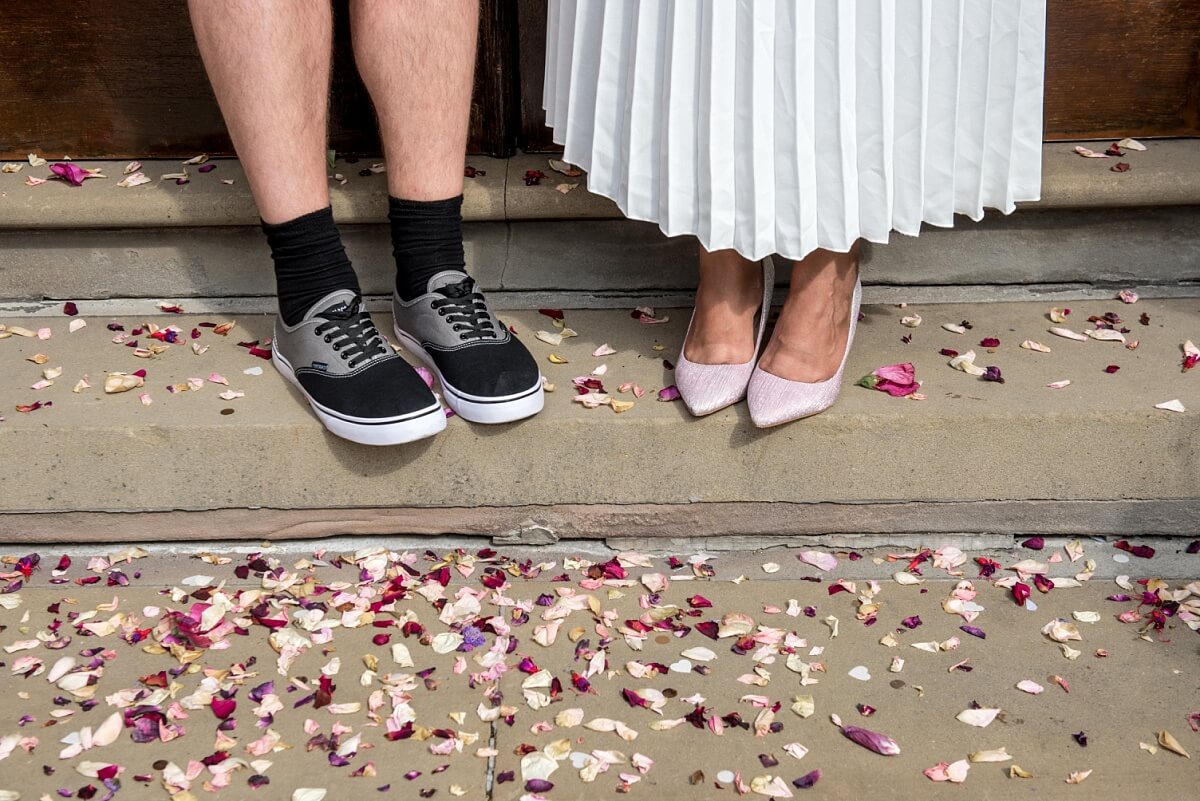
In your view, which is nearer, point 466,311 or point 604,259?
point 466,311

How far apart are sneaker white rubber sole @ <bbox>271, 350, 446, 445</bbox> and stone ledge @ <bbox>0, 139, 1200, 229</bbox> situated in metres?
0.52

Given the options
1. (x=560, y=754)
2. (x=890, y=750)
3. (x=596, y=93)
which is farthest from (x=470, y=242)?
(x=890, y=750)

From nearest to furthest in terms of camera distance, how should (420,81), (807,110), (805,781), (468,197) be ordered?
(805,781)
(807,110)
(420,81)
(468,197)

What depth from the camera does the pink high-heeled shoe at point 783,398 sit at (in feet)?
5.55

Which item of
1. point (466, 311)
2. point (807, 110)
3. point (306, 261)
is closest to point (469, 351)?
point (466, 311)

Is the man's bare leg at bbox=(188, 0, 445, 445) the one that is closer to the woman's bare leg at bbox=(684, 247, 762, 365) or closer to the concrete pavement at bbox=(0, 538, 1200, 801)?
the concrete pavement at bbox=(0, 538, 1200, 801)

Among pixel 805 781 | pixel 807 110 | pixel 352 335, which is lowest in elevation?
pixel 805 781

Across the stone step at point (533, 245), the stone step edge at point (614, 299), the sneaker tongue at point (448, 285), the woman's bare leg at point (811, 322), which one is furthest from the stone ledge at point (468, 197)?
the woman's bare leg at point (811, 322)

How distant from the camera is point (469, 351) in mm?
1750

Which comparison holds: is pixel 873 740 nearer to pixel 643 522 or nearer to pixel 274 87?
pixel 643 522

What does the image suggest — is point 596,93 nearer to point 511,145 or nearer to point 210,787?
point 511,145

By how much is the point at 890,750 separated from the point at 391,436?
830 mm

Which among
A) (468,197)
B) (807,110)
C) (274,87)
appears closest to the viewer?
(807,110)

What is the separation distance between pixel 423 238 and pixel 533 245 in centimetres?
37
